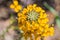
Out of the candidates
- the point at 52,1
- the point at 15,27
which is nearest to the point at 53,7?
the point at 52,1

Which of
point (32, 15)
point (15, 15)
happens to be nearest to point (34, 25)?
point (32, 15)

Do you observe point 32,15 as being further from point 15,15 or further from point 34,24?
point 15,15

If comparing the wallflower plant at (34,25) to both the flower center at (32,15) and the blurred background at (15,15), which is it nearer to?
the flower center at (32,15)

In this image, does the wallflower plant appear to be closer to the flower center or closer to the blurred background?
the flower center

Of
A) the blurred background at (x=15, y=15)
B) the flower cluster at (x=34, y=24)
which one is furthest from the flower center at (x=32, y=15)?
the blurred background at (x=15, y=15)

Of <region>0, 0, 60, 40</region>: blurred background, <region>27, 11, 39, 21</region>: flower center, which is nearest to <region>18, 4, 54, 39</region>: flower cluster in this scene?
<region>27, 11, 39, 21</region>: flower center

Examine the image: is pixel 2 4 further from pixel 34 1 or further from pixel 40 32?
pixel 40 32
